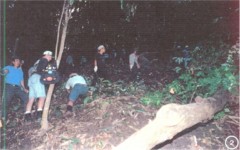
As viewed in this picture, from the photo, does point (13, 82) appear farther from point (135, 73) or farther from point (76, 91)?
point (135, 73)

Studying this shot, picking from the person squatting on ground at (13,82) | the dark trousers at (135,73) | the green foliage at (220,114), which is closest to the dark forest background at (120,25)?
the dark trousers at (135,73)

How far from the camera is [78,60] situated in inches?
762

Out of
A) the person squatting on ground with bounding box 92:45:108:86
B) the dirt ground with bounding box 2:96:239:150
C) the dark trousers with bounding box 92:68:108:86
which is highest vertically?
the person squatting on ground with bounding box 92:45:108:86

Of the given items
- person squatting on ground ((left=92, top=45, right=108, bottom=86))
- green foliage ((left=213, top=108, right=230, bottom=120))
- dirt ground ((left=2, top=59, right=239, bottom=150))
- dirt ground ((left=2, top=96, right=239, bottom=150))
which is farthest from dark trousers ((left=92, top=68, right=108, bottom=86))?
green foliage ((left=213, top=108, right=230, bottom=120))

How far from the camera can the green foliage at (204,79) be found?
7.19m

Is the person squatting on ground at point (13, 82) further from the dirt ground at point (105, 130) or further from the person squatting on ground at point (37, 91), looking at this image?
the dirt ground at point (105, 130)

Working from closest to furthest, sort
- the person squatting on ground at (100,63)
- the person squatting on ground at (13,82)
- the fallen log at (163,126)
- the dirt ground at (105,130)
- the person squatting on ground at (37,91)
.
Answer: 1. the fallen log at (163,126)
2. the dirt ground at (105,130)
3. the person squatting on ground at (37,91)
4. the person squatting on ground at (13,82)
5. the person squatting on ground at (100,63)

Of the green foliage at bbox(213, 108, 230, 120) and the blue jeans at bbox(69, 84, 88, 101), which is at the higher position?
the blue jeans at bbox(69, 84, 88, 101)

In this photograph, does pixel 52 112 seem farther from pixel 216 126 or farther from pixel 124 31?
pixel 124 31

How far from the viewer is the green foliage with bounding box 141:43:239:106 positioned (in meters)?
7.19

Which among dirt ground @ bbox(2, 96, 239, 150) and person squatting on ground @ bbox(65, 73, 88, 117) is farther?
person squatting on ground @ bbox(65, 73, 88, 117)

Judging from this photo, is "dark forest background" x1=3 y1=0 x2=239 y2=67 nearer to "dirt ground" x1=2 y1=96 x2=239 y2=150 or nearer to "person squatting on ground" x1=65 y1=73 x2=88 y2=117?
"person squatting on ground" x1=65 y1=73 x2=88 y2=117

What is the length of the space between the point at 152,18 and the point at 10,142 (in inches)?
505

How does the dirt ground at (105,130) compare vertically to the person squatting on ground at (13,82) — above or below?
below
